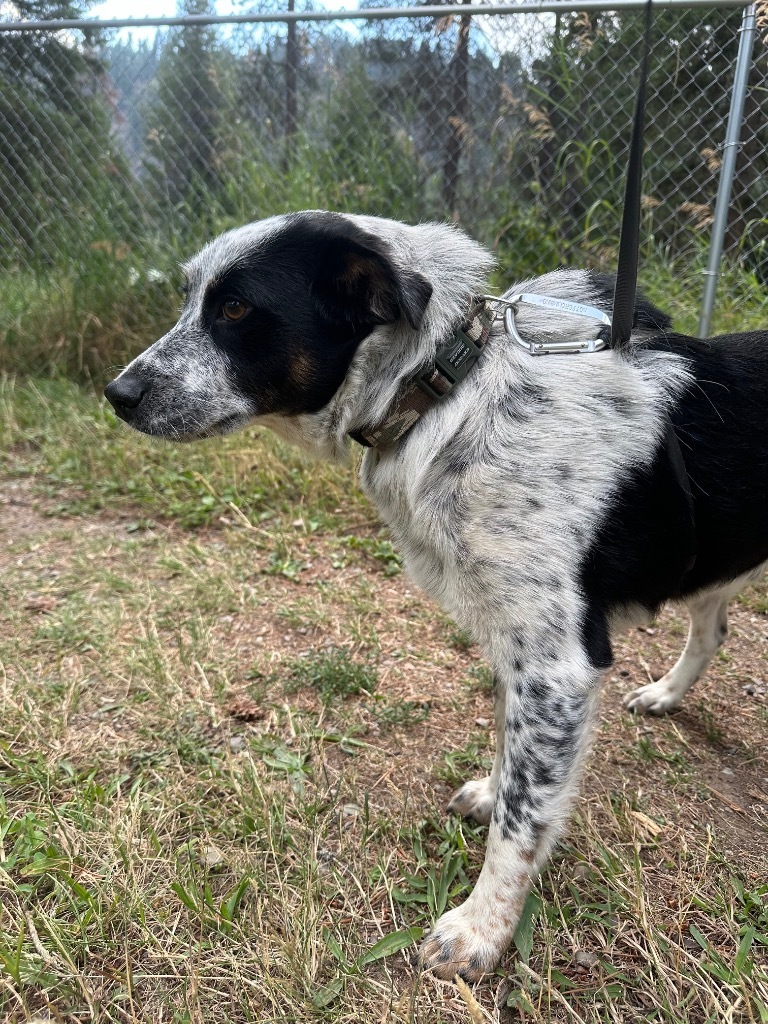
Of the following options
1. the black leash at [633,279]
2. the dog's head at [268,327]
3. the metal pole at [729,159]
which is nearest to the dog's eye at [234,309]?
the dog's head at [268,327]

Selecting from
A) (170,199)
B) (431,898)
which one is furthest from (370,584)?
(170,199)

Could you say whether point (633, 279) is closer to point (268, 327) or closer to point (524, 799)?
point (268, 327)

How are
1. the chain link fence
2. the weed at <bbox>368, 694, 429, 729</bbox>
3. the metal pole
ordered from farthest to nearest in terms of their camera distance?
the chain link fence, the metal pole, the weed at <bbox>368, 694, 429, 729</bbox>

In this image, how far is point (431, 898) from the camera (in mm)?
1752

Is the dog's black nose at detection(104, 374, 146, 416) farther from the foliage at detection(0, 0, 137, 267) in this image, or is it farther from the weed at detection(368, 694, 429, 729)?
the foliage at detection(0, 0, 137, 267)

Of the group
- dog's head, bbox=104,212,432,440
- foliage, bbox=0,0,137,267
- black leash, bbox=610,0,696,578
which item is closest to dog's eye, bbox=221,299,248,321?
dog's head, bbox=104,212,432,440

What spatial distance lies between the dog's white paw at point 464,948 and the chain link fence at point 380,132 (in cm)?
391

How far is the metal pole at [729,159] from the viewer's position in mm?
3586

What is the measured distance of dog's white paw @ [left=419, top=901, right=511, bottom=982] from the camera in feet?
5.21

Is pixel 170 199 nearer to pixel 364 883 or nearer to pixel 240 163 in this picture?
pixel 240 163

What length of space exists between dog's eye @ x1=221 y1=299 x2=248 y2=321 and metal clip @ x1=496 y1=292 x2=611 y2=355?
674 mm

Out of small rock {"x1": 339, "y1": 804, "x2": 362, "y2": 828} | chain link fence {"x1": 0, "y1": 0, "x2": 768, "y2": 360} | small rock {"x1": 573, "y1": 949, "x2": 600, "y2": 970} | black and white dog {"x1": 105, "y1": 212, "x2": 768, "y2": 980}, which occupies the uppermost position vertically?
chain link fence {"x1": 0, "y1": 0, "x2": 768, "y2": 360}

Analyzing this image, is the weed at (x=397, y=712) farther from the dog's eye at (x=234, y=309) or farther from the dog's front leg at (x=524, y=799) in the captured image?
the dog's eye at (x=234, y=309)

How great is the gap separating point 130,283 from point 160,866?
466cm
